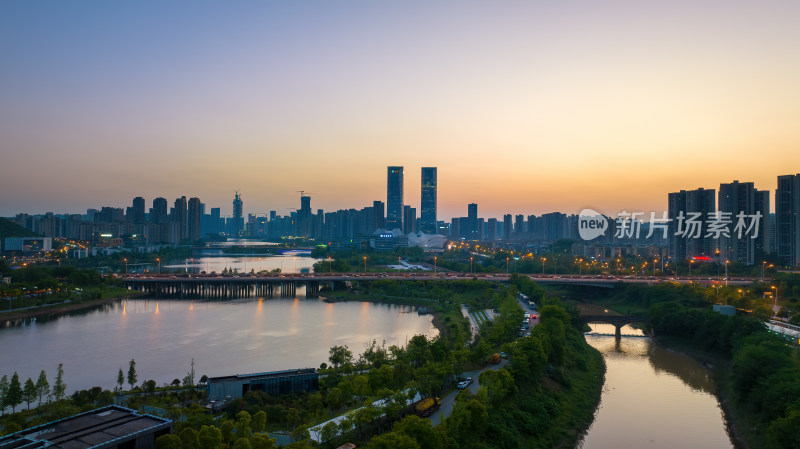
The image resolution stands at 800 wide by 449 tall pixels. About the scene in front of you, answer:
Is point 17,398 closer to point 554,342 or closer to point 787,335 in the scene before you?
point 554,342

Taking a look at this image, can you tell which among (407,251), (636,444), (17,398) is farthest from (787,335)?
(407,251)

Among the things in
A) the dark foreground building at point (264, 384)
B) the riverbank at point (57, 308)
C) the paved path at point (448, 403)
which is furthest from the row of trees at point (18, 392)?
the riverbank at point (57, 308)

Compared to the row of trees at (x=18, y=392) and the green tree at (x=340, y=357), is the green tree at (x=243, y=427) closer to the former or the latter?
the row of trees at (x=18, y=392)

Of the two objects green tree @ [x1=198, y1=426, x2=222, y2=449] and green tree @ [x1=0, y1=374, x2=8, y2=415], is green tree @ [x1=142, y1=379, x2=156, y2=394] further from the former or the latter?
green tree @ [x1=198, y1=426, x2=222, y2=449]

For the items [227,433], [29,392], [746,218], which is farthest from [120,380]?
[746,218]

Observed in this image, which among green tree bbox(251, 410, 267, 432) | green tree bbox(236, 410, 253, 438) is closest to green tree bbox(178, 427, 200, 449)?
green tree bbox(236, 410, 253, 438)
